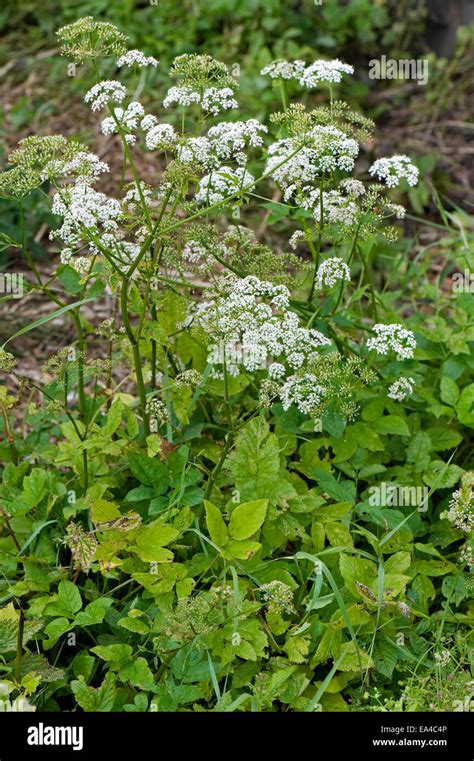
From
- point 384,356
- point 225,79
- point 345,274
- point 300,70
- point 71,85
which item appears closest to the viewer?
point 225,79

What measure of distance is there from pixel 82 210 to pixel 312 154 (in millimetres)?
662

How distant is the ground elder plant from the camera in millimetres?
2309

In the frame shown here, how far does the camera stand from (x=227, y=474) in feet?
8.84

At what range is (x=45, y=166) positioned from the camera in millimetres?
2338

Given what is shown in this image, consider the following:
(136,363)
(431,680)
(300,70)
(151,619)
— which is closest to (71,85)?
(300,70)

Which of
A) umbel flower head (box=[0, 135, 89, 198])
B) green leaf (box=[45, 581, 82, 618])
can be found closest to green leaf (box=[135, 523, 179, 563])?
green leaf (box=[45, 581, 82, 618])

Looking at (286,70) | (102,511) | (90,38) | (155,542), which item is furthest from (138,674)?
(286,70)

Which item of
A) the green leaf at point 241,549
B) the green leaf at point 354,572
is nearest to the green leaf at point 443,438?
the green leaf at point 354,572

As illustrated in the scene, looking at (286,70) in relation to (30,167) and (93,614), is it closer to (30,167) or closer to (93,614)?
(30,167)

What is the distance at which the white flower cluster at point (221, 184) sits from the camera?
241cm

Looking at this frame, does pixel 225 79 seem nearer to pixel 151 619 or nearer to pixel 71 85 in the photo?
pixel 151 619

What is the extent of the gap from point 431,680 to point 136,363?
3.89 ft

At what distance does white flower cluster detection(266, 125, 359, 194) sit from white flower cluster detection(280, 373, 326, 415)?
0.52m
